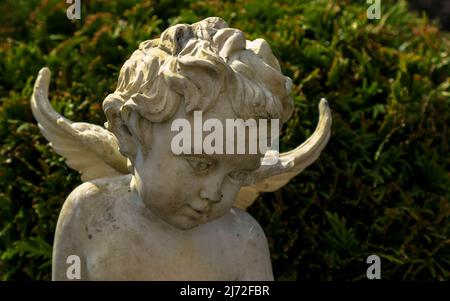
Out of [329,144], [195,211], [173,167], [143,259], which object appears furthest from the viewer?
[329,144]

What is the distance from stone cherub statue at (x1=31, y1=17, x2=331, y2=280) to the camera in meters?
3.95

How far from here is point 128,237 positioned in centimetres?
433

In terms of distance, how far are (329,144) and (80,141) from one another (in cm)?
141

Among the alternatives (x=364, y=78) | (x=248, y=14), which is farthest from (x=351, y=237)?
(x=248, y=14)

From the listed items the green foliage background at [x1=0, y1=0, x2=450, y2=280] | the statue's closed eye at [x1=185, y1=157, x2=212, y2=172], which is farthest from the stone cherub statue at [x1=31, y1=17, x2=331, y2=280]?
the green foliage background at [x1=0, y1=0, x2=450, y2=280]

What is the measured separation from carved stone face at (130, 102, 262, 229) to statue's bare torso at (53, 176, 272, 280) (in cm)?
20

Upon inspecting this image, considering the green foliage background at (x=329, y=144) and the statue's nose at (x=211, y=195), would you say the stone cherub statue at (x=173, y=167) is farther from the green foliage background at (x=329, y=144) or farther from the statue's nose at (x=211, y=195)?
the green foliage background at (x=329, y=144)

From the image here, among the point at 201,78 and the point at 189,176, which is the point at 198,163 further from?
the point at 201,78

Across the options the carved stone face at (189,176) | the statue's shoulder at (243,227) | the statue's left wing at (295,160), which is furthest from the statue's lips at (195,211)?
the statue's left wing at (295,160)


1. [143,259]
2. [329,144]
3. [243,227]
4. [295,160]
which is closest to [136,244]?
[143,259]

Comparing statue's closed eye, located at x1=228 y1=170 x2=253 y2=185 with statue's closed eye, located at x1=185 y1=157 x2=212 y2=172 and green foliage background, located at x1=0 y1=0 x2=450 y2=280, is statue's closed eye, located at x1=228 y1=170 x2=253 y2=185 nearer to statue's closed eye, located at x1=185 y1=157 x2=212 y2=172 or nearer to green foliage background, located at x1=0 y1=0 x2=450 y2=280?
statue's closed eye, located at x1=185 y1=157 x2=212 y2=172

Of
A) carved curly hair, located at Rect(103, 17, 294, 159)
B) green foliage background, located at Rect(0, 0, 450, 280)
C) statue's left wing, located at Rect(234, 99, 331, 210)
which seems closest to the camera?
carved curly hair, located at Rect(103, 17, 294, 159)

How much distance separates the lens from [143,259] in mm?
4324

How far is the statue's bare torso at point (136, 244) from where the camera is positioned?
4324 mm
